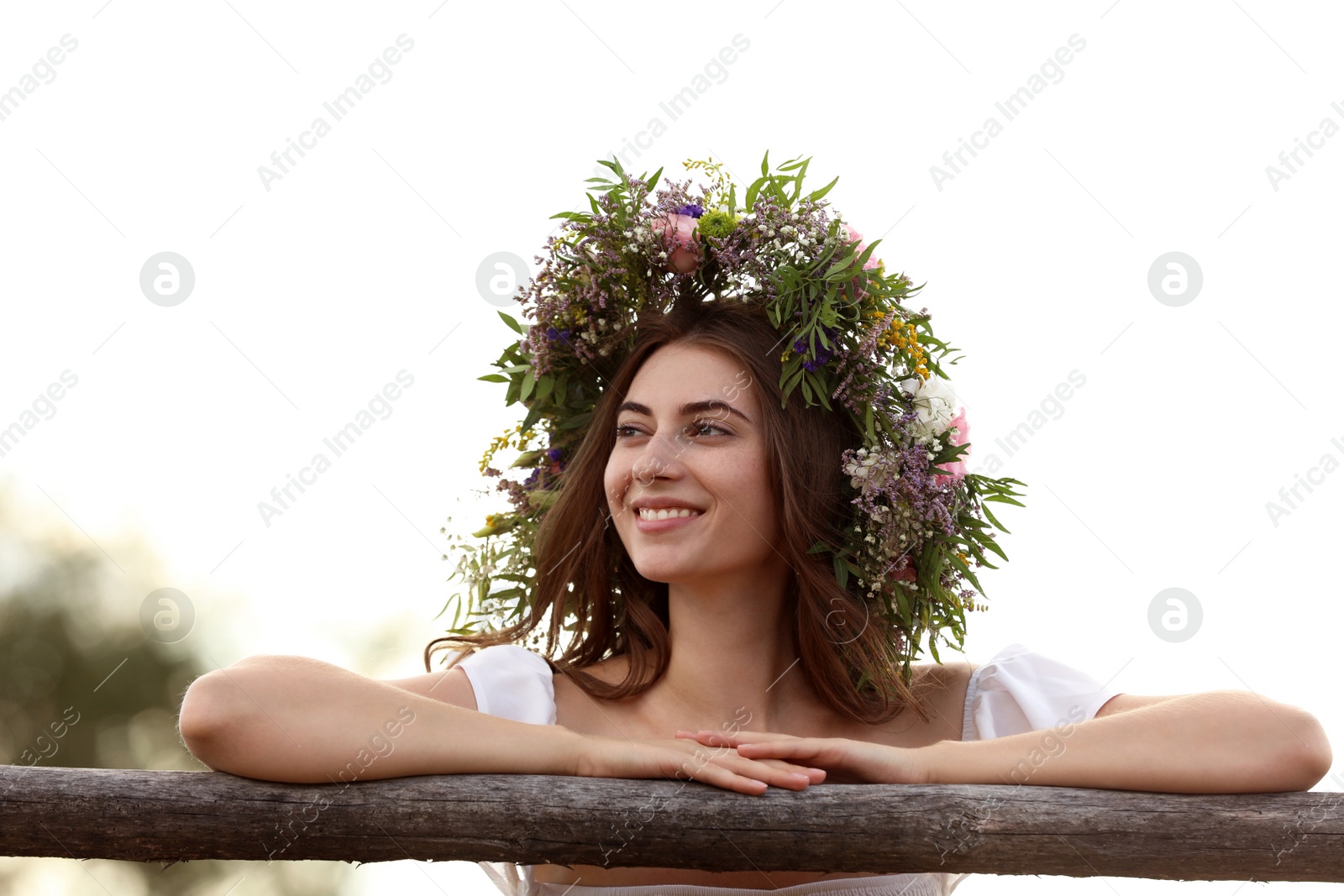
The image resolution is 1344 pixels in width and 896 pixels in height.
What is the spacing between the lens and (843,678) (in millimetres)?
3635

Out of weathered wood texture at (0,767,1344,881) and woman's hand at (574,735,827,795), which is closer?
weathered wood texture at (0,767,1344,881)

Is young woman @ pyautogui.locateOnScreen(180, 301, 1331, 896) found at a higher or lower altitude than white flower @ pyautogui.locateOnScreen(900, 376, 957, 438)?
lower

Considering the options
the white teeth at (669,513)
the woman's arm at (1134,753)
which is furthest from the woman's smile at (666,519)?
the woman's arm at (1134,753)

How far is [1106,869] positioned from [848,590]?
133 centimetres

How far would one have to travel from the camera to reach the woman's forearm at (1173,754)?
260 cm

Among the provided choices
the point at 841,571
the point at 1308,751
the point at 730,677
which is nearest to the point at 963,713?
the point at 841,571

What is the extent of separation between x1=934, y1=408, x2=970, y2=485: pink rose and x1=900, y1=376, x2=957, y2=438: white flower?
0.13 ft

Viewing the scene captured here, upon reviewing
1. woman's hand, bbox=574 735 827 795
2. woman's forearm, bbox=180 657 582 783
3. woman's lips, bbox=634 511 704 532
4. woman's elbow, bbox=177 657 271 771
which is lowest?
woman's elbow, bbox=177 657 271 771

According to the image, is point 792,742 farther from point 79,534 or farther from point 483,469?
point 79,534

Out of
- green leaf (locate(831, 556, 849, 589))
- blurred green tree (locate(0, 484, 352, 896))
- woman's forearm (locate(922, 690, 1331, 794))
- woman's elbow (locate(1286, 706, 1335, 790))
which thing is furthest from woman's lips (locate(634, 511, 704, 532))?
blurred green tree (locate(0, 484, 352, 896))

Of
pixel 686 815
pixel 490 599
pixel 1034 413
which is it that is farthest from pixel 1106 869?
pixel 490 599

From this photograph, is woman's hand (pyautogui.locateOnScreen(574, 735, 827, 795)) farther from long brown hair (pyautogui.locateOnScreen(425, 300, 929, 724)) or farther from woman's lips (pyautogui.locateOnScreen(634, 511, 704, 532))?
long brown hair (pyautogui.locateOnScreen(425, 300, 929, 724))

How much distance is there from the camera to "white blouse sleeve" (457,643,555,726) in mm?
3342

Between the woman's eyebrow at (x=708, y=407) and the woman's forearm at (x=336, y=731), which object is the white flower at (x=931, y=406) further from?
the woman's forearm at (x=336, y=731)
